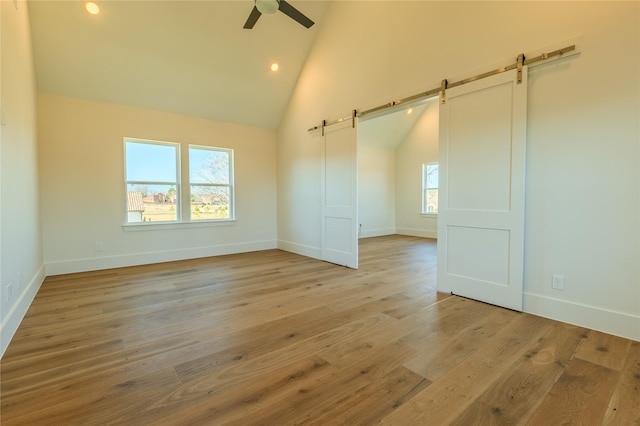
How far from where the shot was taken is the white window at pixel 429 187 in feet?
26.7

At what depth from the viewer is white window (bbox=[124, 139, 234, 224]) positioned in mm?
4773

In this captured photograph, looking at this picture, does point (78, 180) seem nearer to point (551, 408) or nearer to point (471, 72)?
point (471, 72)

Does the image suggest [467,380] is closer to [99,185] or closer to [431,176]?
[99,185]

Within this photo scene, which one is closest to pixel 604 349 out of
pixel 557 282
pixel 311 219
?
pixel 557 282

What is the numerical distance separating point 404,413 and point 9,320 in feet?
9.41

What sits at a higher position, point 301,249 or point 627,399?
point 301,249

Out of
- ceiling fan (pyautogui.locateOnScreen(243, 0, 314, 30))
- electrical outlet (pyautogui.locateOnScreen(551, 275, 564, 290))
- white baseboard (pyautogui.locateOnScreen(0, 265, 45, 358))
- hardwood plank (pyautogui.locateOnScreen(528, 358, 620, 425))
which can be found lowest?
hardwood plank (pyautogui.locateOnScreen(528, 358, 620, 425))

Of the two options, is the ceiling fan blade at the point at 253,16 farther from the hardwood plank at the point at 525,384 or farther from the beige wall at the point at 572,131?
the hardwood plank at the point at 525,384

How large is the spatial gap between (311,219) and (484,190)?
3.07 metres

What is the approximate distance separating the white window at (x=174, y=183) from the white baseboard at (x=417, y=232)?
17.3 feet

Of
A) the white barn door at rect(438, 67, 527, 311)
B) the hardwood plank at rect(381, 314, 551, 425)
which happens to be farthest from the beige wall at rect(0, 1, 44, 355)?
the white barn door at rect(438, 67, 527, 311)

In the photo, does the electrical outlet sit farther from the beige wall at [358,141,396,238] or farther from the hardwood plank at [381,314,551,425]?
the beige wall at [358,141,396,238]

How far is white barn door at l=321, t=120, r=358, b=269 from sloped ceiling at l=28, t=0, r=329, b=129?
164 cm

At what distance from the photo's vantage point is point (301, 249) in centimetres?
556
